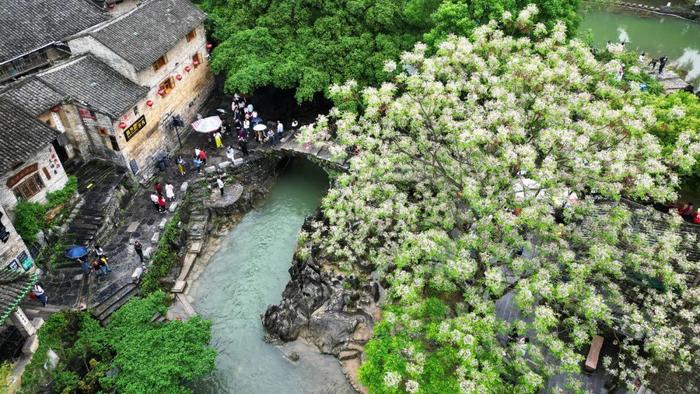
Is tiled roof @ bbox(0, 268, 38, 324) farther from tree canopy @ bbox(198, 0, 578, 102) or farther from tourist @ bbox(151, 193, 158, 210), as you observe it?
tree canopy @ bbox(198, 0, 578, 102)

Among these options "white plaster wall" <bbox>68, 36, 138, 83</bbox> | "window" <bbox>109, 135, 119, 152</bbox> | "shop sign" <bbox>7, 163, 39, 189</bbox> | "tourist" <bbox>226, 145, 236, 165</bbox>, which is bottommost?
"tourist" <bbox>226, 145, 236, 165</bbox>

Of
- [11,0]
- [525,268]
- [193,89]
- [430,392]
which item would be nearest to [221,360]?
[430,392]

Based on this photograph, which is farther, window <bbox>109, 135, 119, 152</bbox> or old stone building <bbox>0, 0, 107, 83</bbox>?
old stone building <bbox>0, 0, 107, 83</bbox>

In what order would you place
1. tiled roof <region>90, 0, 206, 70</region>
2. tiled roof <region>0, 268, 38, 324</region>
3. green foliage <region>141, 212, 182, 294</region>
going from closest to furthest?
1. tiled roof <region>0, 268, 38, 324</region>
2. green foliage <region>141, 212, 182, 294</region>
3. tiled roof <region>90, 0, 206, 70</region>

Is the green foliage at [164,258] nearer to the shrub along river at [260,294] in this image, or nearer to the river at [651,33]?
the shrub along river at [260,294]

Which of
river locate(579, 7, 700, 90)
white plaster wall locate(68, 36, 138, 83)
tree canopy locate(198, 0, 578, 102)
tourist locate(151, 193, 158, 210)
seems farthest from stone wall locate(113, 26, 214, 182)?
river locate(579, 7, 700, 90)

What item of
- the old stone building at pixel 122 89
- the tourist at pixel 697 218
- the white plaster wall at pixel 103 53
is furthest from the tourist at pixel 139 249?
the tourist at pixel 697 218
